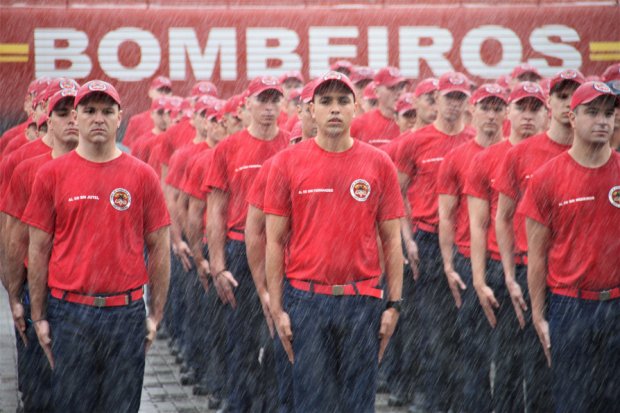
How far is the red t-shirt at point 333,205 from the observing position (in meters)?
6.71

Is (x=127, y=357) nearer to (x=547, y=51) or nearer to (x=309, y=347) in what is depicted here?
(x=309, y=347)

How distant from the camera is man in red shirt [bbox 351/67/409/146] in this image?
11758 mm

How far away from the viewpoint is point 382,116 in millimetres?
11969

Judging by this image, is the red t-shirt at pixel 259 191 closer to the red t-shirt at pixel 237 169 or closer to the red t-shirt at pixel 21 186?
the red t-shirt at pixel 21 186

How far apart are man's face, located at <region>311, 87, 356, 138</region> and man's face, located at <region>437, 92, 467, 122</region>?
3.34 m

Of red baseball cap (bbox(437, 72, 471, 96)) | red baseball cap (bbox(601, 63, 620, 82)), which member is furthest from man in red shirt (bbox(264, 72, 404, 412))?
red baseball cap (bbox(437, 72, 471, 96))

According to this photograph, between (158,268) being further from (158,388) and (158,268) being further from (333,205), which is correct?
(158,388)

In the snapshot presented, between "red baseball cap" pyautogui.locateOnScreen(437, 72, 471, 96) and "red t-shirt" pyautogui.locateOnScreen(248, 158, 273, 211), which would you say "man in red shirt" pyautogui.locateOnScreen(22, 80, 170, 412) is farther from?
"red baseball cap" pyautogui.locateOnScreen(437, 72, 471, 96)

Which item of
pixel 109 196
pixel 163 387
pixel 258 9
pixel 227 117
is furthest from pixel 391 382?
pixel 258 9

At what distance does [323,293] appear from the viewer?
6.73 metres

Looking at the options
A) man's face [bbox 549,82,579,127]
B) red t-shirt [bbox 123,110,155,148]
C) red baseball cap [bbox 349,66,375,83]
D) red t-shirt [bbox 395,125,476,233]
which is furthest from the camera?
red t-shirt [bbox 123,110,155,148]

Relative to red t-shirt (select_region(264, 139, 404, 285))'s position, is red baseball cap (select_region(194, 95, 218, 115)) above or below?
above

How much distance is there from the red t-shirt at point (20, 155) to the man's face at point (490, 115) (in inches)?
135

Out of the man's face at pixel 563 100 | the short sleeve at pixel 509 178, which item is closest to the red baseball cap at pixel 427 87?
the short sleeve at pixel 509 178
